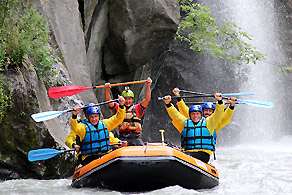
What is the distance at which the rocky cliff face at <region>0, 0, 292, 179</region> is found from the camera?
5867mm

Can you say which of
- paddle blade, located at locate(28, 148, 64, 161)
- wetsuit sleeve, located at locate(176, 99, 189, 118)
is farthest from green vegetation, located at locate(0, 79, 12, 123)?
wetsuit sleeve, located at locate(176, 99, 189, 118)

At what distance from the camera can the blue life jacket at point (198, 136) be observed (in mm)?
5973

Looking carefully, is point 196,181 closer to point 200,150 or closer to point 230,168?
point 200,150

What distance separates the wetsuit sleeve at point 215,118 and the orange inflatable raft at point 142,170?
0.80m

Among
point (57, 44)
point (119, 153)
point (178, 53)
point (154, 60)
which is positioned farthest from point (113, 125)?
point (178, 53)

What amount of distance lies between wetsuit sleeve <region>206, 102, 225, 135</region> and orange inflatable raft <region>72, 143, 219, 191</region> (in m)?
0.80

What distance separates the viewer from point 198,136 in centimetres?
597

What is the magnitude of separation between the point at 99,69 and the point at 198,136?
21.7 ft

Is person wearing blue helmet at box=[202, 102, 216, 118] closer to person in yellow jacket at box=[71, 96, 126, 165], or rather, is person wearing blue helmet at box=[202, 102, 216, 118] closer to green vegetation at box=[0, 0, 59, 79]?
person in yellow jacket at box=[71, 96, 126, 165]

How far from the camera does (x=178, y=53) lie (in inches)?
664

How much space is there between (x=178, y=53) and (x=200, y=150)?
441 inches

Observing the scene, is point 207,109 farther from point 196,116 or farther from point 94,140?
point 94,140

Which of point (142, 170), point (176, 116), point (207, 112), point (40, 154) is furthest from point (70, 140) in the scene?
point (207, 112)

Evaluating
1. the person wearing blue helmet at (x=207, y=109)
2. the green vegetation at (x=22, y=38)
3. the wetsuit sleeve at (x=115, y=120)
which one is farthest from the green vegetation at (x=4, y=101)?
the person wearing blue helmet at (x=207, y=109)
